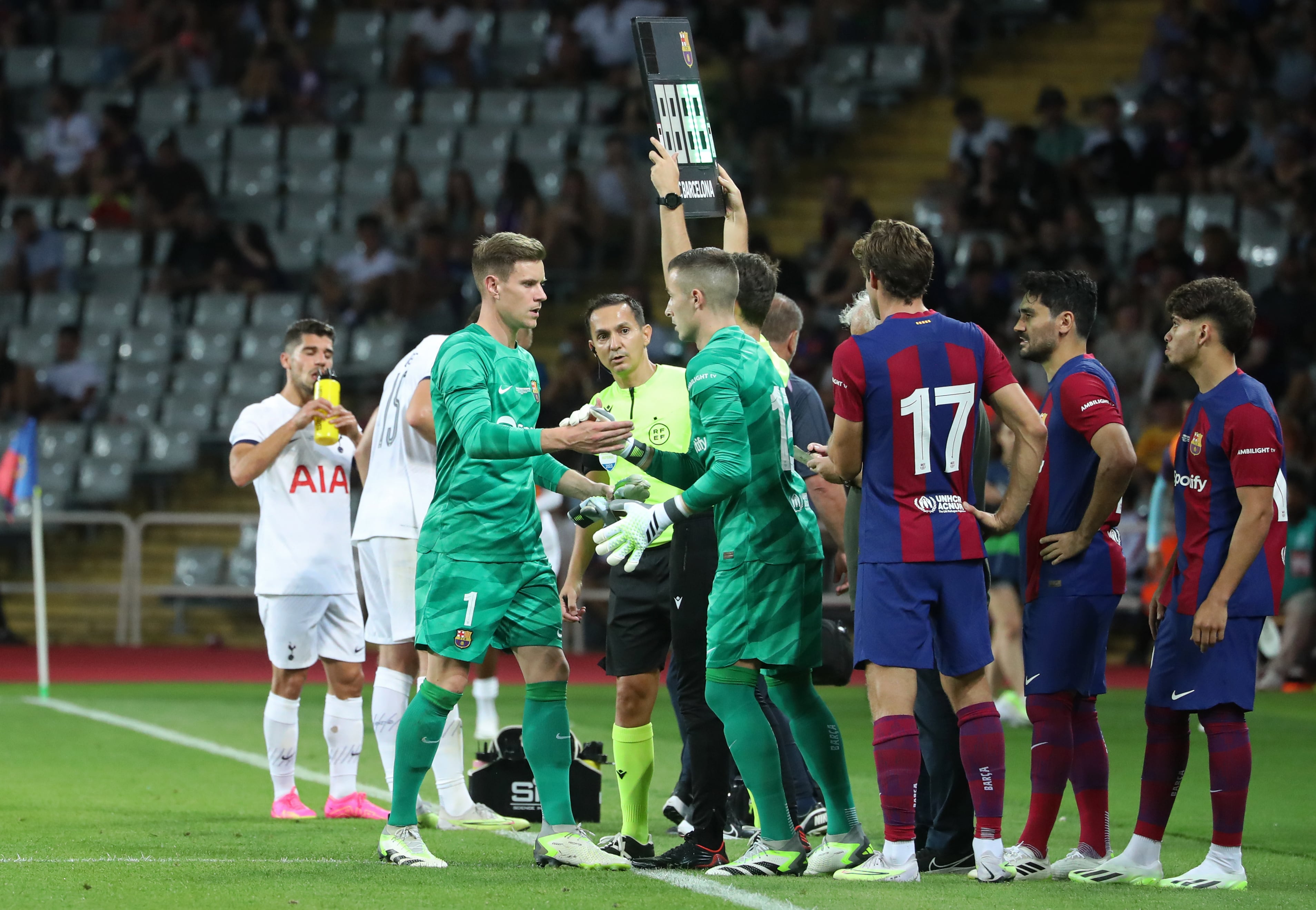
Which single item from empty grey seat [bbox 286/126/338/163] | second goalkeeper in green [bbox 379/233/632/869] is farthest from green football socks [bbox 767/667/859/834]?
empty grey seat [bbox 286/126/338/163]

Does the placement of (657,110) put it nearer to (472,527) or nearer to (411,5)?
(472,527)

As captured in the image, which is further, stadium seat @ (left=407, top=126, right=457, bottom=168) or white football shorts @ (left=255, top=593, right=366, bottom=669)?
stadium seat @ (left=407, top=126, right=457, bottom=168)

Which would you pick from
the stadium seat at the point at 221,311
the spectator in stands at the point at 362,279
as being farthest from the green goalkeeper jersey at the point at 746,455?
the stadium seat at the point at 221,311

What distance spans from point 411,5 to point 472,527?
750 inches

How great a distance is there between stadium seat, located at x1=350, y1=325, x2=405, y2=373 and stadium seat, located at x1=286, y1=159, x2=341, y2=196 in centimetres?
297

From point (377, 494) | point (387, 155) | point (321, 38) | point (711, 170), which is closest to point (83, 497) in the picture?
point (387, 155)

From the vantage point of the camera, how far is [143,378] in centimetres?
2050

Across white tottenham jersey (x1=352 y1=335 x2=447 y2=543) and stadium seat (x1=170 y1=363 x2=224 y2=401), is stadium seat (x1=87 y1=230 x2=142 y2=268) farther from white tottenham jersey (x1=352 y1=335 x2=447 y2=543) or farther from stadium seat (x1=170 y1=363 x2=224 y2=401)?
white tottenham jersey (x1=352 y1=335 x2=447 y2=543)

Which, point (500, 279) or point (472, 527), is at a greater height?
point (500, 279)

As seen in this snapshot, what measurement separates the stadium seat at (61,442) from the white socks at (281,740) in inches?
482

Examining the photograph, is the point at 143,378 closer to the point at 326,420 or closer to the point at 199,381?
the point at 199,381

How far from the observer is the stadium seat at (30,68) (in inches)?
949

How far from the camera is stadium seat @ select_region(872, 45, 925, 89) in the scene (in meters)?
22.2

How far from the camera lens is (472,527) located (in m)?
6.56
